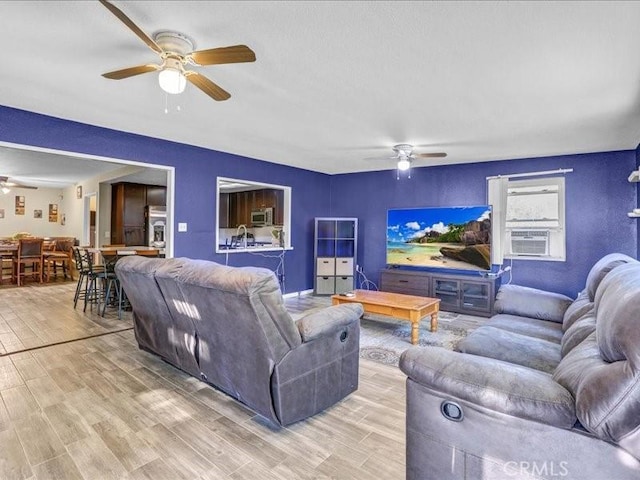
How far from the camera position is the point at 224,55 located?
1915mm

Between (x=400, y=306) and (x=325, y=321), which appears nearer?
(x=325, y=321)

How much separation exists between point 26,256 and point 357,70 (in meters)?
8.48

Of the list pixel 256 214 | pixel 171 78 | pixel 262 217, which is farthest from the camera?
pixel 256 214

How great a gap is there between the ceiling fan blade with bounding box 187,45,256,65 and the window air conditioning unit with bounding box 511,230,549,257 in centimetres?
481

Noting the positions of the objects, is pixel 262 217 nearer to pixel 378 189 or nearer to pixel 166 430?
pixel 378 189

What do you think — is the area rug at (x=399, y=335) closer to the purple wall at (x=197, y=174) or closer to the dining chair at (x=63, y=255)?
the purple wall at (x=197, y=174)

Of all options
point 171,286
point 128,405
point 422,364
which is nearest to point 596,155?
point 422,364

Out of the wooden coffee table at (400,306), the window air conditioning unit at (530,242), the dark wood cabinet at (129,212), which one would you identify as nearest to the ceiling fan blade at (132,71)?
the wooden coffee table at (400,306)

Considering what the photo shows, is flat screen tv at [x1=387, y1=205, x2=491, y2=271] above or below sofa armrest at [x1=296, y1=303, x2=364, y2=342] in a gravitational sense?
above

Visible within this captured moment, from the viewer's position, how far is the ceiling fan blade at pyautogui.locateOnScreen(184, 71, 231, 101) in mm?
2188

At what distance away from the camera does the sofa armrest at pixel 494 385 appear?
3.78 ft

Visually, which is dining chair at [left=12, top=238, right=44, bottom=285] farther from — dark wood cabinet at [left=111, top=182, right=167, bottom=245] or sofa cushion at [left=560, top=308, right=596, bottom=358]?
sofa cushion at [left=560, top=308, right=596, bottom=358]

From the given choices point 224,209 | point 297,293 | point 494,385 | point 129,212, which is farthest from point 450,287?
→ point 129,212

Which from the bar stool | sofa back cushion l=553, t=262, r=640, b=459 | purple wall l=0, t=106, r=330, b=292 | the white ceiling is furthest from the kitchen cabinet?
sofa back cushion l=553, t=262, r=640, b=459
